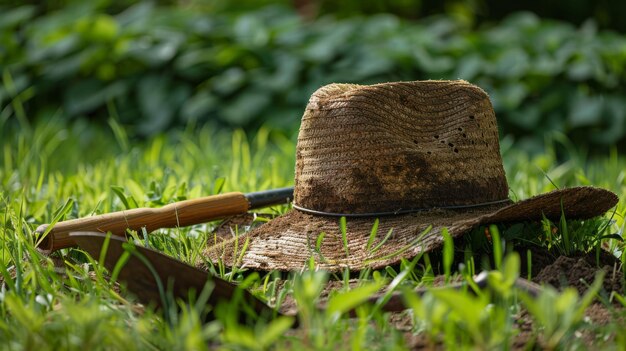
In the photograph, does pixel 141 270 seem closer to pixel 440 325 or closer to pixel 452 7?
pixel 440 325

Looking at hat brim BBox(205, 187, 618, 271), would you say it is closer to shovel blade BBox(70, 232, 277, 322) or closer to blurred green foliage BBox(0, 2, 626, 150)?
shovel blade BBox(70, 232, 277, 322)

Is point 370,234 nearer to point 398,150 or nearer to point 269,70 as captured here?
point 398,150

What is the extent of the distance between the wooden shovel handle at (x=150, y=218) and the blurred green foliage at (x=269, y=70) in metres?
2.89

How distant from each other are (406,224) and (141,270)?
756 millimetres

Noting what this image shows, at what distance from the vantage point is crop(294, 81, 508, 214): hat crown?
218 centimetres

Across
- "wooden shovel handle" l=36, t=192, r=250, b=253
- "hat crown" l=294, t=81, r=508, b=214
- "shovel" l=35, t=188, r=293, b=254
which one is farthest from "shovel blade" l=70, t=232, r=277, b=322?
"hat crown" l=294, t=81, r=508, b=214

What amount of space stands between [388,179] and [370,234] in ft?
0.57

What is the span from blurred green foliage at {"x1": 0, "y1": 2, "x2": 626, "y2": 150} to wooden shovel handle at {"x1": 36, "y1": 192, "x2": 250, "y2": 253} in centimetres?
289

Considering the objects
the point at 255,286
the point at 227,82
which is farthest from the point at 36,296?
the point at 227,82

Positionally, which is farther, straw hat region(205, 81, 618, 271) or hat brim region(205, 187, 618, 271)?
straw hat region(205, 81, 618, 271)

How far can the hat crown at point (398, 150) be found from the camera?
7.15 ft

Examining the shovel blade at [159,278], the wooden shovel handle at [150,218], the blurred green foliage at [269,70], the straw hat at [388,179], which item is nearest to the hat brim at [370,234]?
the straw hat at [388,179]

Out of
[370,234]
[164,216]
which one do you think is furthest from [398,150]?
[164,216]

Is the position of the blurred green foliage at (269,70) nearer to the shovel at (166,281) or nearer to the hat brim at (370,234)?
the hat brim at (370,234)
